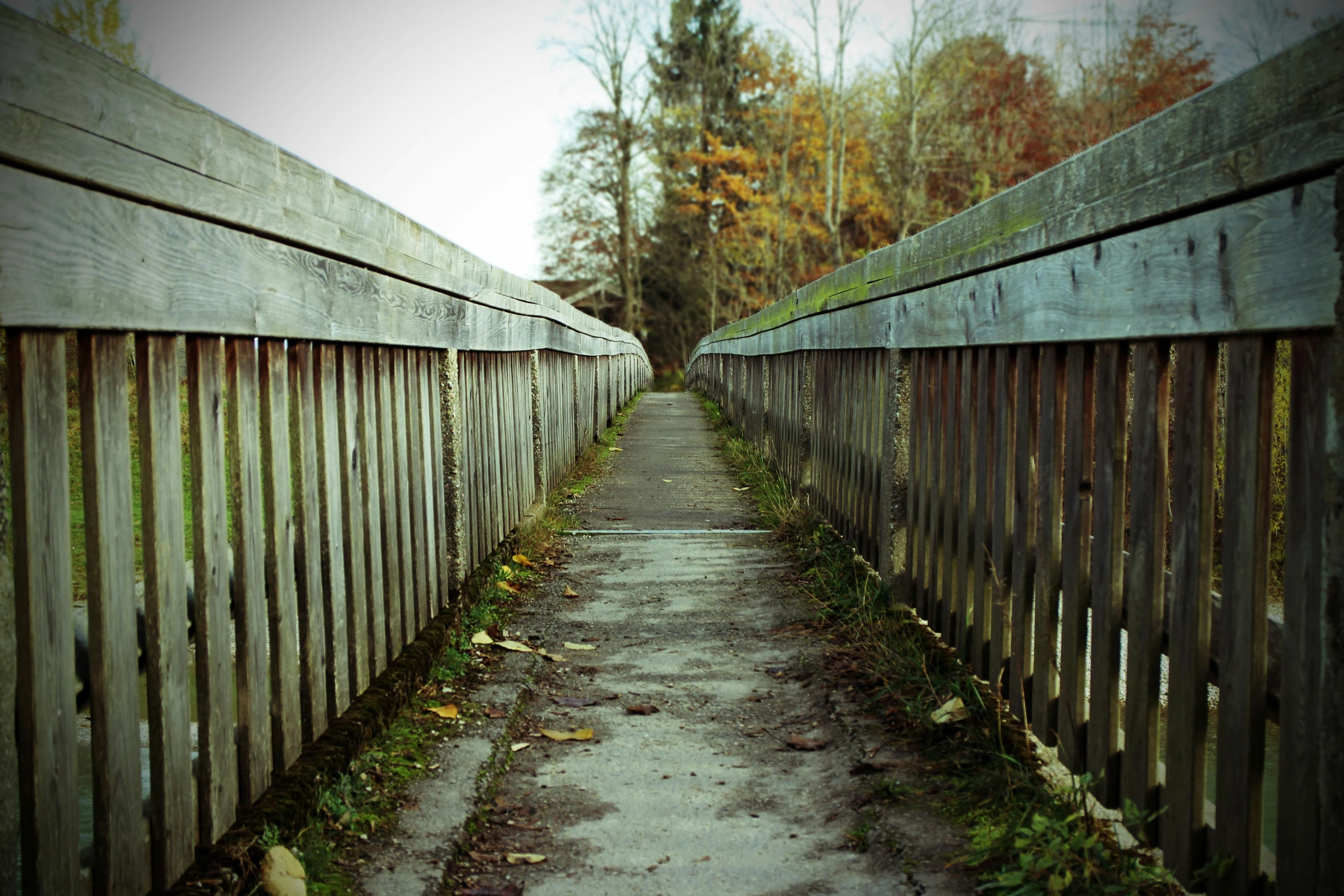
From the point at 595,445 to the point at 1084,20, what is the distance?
19.5 metres

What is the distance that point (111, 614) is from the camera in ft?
5.98

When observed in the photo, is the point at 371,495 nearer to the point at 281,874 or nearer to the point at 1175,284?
the point at 281,874

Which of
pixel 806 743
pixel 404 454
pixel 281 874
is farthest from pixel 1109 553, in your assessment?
pixel 404 454

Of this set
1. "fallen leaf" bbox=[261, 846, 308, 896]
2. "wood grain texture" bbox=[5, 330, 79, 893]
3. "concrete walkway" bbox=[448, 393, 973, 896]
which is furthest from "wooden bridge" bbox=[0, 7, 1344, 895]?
"concrete walkway" bbox=[448, 393, 973, 896]

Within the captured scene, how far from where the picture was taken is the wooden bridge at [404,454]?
159 cm

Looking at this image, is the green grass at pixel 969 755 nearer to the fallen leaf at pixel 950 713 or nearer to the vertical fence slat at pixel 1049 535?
the fallen leaf at pixel 950 713

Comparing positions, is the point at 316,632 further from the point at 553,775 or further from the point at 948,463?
the point at 948,463

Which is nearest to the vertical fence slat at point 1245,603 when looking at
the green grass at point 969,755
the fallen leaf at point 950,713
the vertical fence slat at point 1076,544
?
the green grass at point 969,755

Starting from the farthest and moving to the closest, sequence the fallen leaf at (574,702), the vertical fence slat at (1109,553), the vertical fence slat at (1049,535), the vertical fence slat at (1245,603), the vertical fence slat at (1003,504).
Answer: the fallen leaf at (574,702), the vertical fence slat at (1003,504), the vertical fence slat at (1049,535), the vertical fence slat at (1109,553), the vertical fence slat at (1245,603)

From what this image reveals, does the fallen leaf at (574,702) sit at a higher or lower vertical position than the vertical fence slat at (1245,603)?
lower

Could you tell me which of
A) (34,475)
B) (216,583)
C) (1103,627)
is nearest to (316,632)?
(216,583)

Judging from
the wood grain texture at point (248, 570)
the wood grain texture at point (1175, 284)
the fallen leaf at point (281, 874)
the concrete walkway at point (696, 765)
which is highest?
the wood grain texture at point (1175, 284)

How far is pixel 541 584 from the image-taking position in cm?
534

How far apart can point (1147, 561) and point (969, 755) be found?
1088 mm
